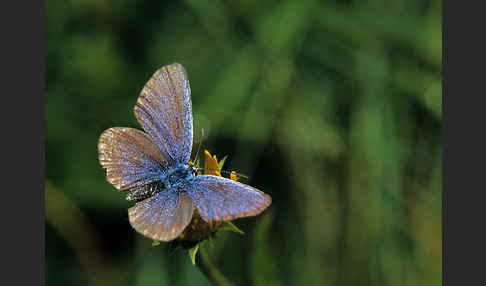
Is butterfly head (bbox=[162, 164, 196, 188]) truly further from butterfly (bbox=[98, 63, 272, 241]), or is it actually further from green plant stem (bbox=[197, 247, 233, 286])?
green plant stem (bbox=[197, 247, 233, 286])

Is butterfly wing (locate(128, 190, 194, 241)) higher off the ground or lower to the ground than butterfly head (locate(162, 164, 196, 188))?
lower

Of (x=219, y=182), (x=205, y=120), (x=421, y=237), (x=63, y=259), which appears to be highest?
(x=205, y=120)

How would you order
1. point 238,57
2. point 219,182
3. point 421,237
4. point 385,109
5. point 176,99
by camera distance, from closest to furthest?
point 219,182 → point 176,99 → point 421,237 → point 385,109 → point 238,57

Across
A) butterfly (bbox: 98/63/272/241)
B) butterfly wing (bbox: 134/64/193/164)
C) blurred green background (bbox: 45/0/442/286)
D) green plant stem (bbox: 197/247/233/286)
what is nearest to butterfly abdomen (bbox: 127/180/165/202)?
butterfly (bbox: 98/63/272/241)

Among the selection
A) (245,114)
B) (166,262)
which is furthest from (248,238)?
(245,114)

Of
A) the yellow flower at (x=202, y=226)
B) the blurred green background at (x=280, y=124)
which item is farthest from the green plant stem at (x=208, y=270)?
the blurred green background at (x=280, y=124)

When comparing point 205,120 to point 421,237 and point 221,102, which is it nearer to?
point 221,102
